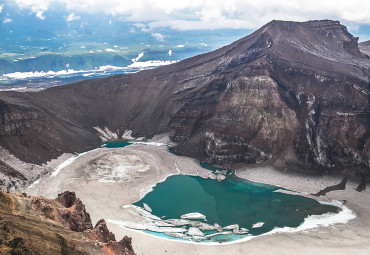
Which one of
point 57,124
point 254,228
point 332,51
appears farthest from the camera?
point 332,51

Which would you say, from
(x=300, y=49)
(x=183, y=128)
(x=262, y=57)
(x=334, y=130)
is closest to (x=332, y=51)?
(x=300, y=49)

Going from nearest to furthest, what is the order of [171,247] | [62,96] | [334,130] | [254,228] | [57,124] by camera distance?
[171,247] < [254,228] < [334,130] < [57,124] < [62,96]

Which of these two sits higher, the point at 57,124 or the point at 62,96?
the point at 62,96

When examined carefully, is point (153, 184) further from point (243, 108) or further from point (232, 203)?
point (243, 108)

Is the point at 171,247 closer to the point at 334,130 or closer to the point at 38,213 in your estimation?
the point at 38,213

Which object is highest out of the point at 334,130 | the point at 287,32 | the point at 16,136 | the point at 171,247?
the point at 287,32
